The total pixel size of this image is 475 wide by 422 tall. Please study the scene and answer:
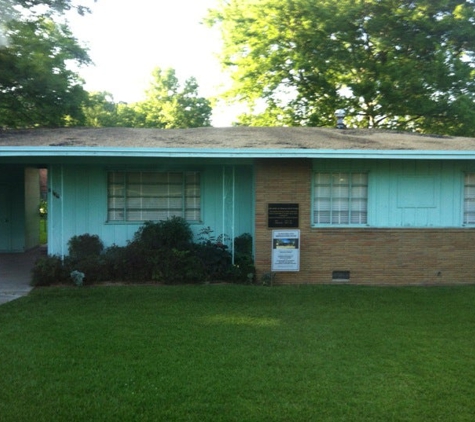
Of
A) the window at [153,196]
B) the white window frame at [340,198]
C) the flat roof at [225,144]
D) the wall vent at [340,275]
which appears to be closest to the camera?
the flat roof at [225,144]

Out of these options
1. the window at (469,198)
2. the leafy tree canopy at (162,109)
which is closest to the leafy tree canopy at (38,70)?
the window at (469,198)

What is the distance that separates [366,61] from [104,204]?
581 inches

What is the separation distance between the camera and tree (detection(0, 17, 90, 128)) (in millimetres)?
18703

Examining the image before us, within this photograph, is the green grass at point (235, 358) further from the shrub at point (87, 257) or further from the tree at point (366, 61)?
the tree at point (366, 61)

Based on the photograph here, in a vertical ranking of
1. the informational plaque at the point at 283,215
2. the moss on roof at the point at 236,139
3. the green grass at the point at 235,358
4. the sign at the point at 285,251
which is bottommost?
the green grass at the point at 235,358

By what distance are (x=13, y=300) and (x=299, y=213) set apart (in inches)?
216

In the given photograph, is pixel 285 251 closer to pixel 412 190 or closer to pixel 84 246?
pixel 412 190

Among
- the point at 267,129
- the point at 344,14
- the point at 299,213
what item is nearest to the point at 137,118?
the point at 344,14

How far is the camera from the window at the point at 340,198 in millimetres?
11344

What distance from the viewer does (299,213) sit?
11125mm

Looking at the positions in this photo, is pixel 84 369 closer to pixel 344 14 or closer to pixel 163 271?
pixel 163 271

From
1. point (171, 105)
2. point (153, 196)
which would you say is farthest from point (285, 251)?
point (171, 105)

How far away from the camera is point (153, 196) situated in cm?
1195

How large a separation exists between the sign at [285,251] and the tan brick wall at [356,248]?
10.3 inches
